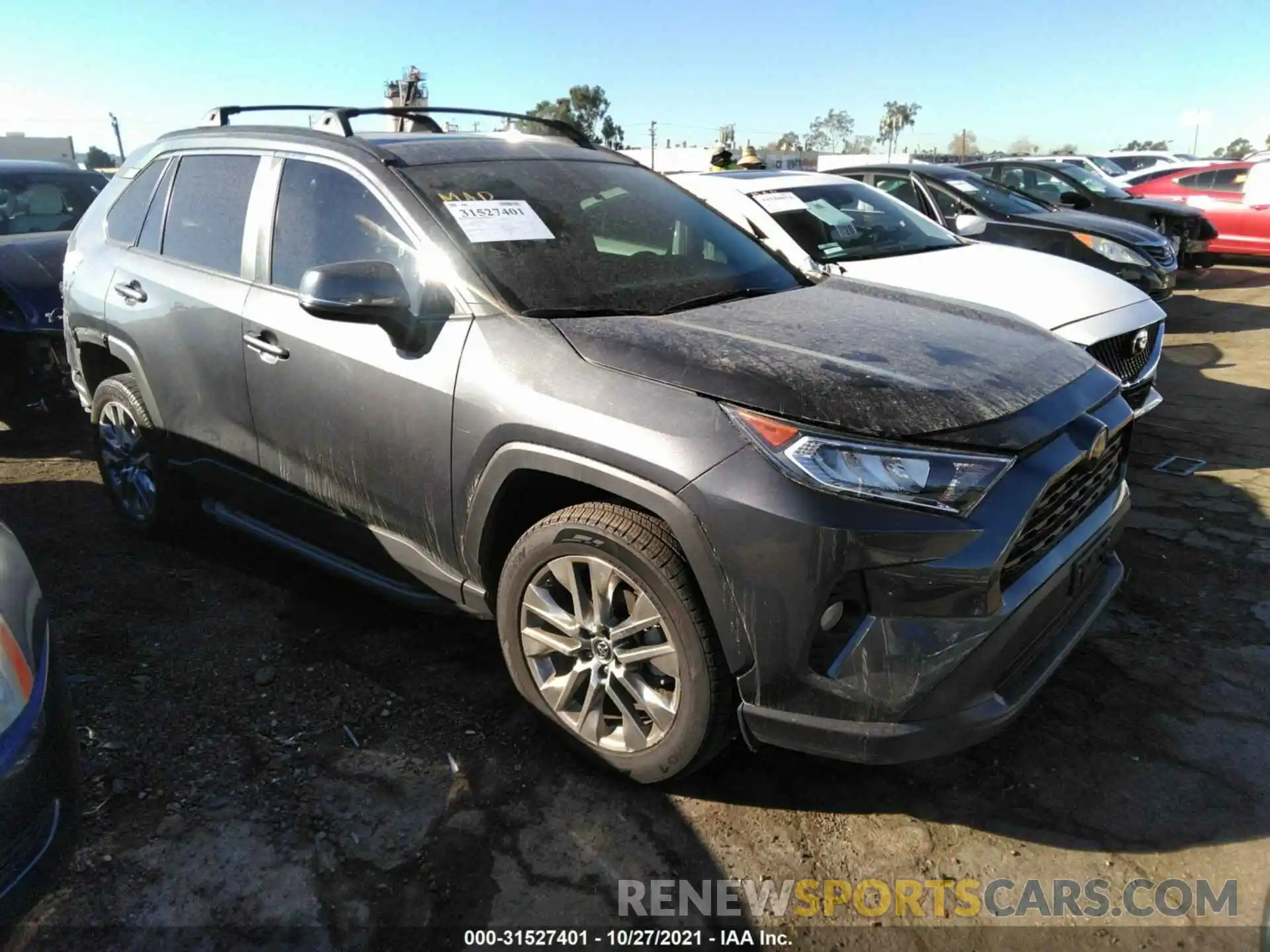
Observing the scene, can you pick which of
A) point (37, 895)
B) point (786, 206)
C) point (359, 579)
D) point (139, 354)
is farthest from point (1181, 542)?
point (139, 354)

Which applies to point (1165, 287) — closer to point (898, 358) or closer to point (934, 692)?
point (898, 358)

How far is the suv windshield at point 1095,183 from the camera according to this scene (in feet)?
38.8

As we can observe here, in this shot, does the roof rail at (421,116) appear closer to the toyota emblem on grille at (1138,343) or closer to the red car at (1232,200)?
the toyota emblem on grille at (1138,343)

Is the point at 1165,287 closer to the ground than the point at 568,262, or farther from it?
closer to the ground

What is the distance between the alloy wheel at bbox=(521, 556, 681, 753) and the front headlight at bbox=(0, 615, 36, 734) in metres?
1.19

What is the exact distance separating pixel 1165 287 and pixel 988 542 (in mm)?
7243

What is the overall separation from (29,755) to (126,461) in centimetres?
263

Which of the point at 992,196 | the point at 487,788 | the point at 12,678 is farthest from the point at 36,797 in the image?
the point at 992,196

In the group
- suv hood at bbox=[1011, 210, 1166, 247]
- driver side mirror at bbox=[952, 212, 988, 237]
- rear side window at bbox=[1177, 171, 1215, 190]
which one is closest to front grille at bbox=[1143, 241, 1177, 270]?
suv hood at bbox=[1011, 210, 1166, 247]

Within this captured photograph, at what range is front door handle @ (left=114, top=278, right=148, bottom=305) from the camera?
380 cm

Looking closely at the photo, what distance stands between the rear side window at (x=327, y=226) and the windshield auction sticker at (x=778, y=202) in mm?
3244

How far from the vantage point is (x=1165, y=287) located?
7934 mm

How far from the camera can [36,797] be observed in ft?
6.28

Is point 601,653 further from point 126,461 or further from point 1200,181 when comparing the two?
point 1200,181
